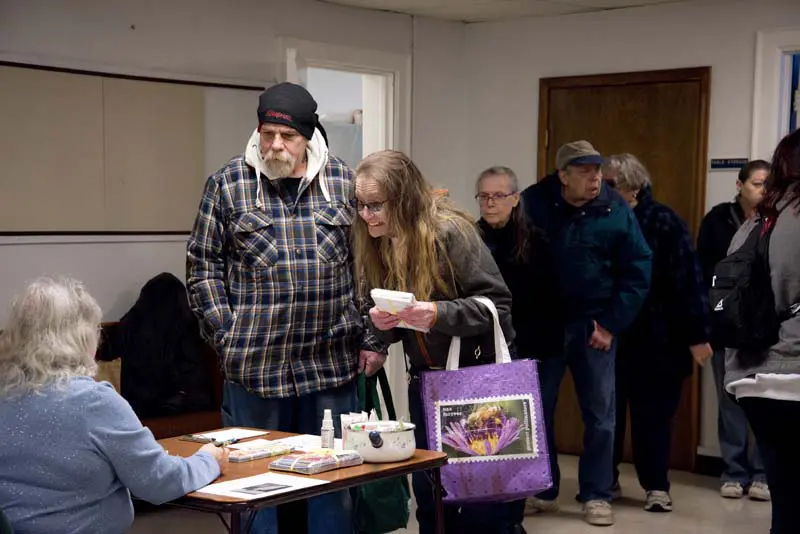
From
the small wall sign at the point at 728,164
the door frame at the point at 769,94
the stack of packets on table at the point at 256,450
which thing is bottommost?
the stack of packets on table at the point at 256,450

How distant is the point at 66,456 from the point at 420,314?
1.17 m

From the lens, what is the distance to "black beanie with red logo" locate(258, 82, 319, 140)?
3588 mm

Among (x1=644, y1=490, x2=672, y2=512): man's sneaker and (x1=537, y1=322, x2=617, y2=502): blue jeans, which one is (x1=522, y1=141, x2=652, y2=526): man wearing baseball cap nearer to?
(x1=537, y1=322, x2=617, y2=502): blue jeans

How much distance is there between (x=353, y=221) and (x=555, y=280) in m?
1.41

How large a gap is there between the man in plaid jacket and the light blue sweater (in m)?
1.03

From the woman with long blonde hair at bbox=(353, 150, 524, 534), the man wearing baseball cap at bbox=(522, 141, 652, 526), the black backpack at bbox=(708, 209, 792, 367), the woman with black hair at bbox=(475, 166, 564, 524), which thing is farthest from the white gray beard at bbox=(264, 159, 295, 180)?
the man wearing baseball cap at bbox=(522, 141, 652, 526)

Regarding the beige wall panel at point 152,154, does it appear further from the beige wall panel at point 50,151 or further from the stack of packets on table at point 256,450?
the stack of packets on table at point 256,450

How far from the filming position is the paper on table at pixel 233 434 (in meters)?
3.22

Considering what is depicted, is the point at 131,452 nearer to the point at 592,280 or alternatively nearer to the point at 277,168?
the point at 277,168

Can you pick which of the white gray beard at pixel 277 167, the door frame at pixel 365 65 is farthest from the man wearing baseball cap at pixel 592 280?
the white gray beard at pixel 277 167

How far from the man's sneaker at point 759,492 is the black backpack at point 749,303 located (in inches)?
107

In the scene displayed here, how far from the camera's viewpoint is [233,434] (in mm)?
3289

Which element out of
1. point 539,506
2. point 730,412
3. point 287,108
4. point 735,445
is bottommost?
Result: point 539,506

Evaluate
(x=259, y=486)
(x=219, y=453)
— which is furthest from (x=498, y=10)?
(x=259, y=486)
